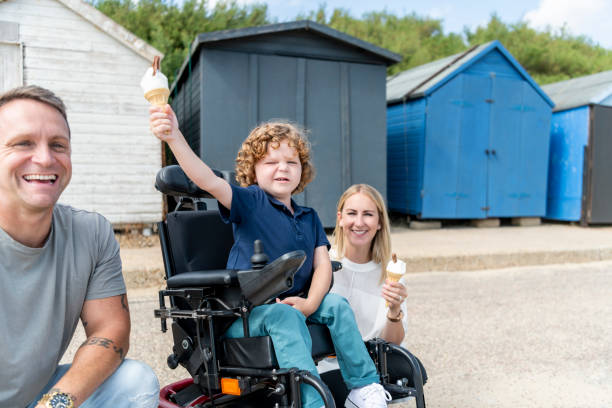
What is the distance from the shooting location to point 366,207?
2.76 m

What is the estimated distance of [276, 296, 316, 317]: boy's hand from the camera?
7.10 ft

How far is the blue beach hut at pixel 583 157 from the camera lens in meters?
10.4

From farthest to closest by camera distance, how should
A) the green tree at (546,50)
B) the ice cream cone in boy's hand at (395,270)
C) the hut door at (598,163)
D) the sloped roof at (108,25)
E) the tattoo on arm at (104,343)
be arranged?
1. the green tree at (546,50)
2. the hut door at (598,163)
3. the sloped roof at (108,25)
4. the ice cream cone in boy's hand at (395,270)
5. the tattoo on arm at (104,343)

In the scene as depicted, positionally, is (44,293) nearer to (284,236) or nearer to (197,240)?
(197,240)

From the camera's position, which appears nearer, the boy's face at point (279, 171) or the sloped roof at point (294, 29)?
the boy's face at point (279, 171)

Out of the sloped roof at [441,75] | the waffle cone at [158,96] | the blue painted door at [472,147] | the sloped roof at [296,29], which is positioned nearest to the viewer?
the waffle cone at [158,96]

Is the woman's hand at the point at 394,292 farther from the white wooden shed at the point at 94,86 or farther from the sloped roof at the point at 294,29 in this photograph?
the white wooden shed at the point at 94,86

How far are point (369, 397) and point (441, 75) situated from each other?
862 centimetres

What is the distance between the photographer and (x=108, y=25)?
772 centimetres

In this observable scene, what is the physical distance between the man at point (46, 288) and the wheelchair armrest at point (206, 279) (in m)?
0.26

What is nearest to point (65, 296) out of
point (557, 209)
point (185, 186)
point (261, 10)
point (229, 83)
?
point (185, 186)

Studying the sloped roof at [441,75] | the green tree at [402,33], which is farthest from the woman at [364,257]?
the green tree at [402,33]

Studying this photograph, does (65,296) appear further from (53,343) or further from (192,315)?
(192,315)

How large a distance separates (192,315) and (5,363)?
61 cm
